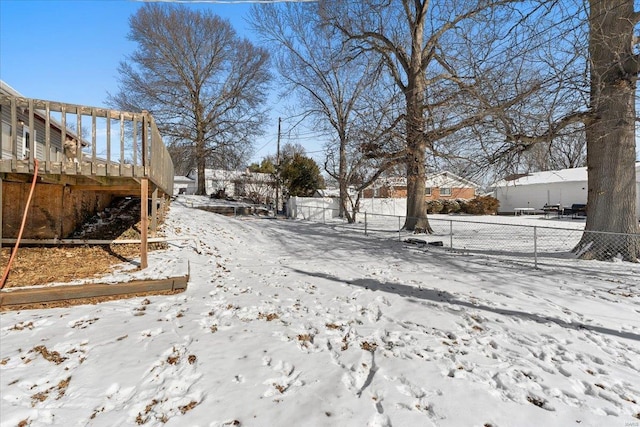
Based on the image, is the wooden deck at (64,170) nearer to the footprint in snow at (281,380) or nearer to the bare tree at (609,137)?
the footprint in snow at (281,380)

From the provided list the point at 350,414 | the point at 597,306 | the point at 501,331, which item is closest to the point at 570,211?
the point at 597,306

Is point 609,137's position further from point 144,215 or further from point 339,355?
point 144,215

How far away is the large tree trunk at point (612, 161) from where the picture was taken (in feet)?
21.2

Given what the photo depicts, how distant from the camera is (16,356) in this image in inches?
125

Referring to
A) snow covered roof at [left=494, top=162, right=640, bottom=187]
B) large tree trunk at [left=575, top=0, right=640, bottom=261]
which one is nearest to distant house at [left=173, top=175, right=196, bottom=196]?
snow covered roof at [left=494, top=162, right=640, bottom=187]

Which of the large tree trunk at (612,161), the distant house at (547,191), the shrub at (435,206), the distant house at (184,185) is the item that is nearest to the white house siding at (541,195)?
the distant house at (547,191)

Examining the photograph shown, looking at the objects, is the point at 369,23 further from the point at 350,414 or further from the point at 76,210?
the point at 350,414

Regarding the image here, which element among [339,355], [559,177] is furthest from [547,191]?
[339,355]

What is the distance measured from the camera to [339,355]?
3.18 metres

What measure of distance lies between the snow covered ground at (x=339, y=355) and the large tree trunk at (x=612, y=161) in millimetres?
1539

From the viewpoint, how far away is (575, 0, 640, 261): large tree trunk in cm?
647

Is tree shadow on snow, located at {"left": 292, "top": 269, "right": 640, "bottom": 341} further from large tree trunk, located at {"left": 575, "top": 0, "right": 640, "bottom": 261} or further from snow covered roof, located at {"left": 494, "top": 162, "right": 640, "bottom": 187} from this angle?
snow covered roof, located at {"left": 494, "top": 162, "right": 640, "bottom": 187}

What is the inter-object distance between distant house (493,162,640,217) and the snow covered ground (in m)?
23.2

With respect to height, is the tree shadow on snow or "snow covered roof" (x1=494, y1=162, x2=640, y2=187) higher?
"snow covered roof" (x1=494, y1=162, x2=640, y2=187)
